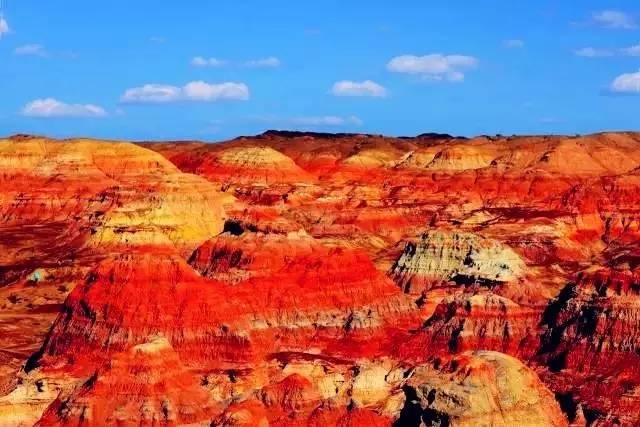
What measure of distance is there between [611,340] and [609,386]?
Result: 179 inches

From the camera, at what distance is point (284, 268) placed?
9600cm

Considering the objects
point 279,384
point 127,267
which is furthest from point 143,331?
point 279,384

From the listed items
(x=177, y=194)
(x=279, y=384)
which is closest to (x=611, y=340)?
(x=279, y=384)

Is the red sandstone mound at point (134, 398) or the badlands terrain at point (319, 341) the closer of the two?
the red sandstone mound at point (134, 398)

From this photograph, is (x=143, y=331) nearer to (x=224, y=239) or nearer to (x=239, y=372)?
(x=239, y=372)

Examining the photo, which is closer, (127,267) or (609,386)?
(609,386)

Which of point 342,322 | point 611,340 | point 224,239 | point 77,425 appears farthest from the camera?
point 224,239

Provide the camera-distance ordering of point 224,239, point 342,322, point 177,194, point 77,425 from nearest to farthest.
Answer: point 77,425 → point 342,322 → point 224,239 → point 177,194

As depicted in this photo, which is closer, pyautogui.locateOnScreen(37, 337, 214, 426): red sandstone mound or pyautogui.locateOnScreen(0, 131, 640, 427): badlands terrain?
pyautogui.locateOnScreen(37, 337, 214, 426): red sandstone mound

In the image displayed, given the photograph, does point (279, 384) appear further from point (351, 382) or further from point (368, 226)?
point (368, 226)

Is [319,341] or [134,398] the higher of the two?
[134,398]

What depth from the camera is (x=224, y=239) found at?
4144 inches

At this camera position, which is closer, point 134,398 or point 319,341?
point 134,398

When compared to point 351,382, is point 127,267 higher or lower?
higher
